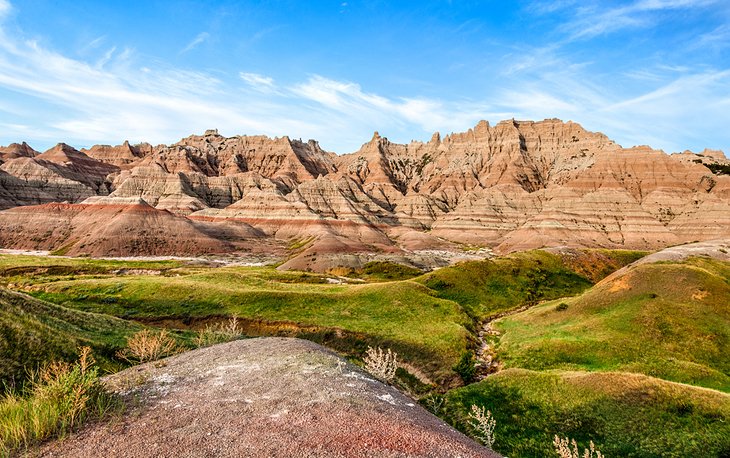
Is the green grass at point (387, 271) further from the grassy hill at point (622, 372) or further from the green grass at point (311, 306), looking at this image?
the grassy hill at point (622, 372)

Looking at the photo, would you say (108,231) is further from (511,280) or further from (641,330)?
(641,330)

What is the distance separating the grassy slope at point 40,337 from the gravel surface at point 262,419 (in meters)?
4.53

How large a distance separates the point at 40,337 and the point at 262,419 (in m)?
13.4

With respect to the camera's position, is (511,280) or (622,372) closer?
(622,372)

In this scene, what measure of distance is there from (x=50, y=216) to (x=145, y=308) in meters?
145

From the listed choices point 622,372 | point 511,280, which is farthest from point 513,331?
point 511,280

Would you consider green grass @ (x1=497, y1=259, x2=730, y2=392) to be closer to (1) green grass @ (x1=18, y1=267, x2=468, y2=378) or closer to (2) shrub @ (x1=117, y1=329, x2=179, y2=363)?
(1) green grass @ (x1=18, y1=267, x2=468, y2=378)

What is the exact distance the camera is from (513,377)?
1006 inches

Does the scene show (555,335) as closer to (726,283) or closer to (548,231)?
(726,283)

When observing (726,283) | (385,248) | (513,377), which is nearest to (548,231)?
(385,248)

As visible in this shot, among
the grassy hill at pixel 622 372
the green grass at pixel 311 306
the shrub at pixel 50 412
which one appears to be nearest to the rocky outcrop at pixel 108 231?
the green grass at pixel 311 306

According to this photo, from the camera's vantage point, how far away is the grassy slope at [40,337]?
600 inches

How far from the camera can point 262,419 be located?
10.7 meters

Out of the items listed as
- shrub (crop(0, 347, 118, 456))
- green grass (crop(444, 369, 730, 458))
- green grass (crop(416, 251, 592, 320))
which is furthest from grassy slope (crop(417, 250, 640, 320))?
shrub (crop(0, 347, 118, 456))
